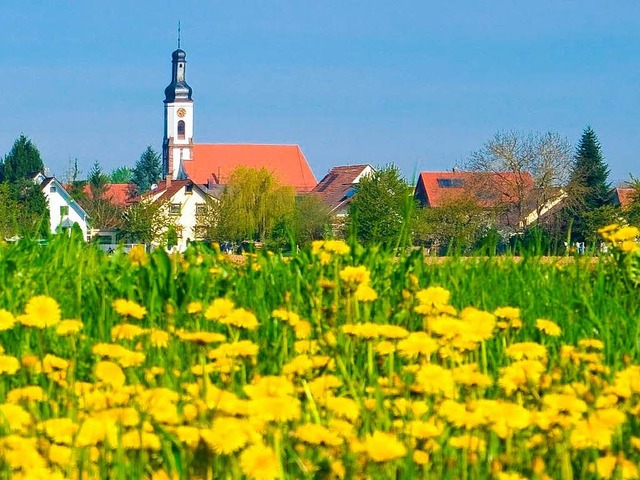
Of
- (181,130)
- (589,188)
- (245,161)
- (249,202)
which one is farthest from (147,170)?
(589,188)

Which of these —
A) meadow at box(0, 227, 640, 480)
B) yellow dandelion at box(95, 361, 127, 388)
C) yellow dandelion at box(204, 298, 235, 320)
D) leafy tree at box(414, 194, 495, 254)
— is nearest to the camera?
meadow at box(0, 227, 640, 480)

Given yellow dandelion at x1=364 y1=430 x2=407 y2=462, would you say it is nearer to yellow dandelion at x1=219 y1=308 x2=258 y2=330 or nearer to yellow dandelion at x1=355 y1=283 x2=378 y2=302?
yellow dandelion at x1=219 y1=308 x2=258 y2=330

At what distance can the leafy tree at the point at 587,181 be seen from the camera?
58.9m

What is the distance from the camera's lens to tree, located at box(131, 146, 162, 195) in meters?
123

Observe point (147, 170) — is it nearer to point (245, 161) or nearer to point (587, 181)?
point (245, 161)

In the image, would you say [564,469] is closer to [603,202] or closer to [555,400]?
[555,400]

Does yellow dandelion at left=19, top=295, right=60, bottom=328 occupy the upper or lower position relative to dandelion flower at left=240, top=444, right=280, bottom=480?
upper

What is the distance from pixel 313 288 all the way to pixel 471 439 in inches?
70.9

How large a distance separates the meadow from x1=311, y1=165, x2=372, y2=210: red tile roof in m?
78.0

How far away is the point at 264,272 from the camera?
13.5ft

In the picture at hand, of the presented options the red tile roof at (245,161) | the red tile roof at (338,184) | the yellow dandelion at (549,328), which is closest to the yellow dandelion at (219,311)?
the yellow dandelion at (549,328)

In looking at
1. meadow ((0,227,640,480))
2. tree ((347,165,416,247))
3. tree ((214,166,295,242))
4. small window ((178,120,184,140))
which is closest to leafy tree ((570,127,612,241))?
tree ((347,165,416,247))

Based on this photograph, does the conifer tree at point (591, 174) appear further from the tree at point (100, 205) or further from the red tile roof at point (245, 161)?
the red tile roof at point (245, 161)

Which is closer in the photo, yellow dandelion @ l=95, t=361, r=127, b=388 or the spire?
yellow dandelion @ l=95, t=361, r=127, b=388
